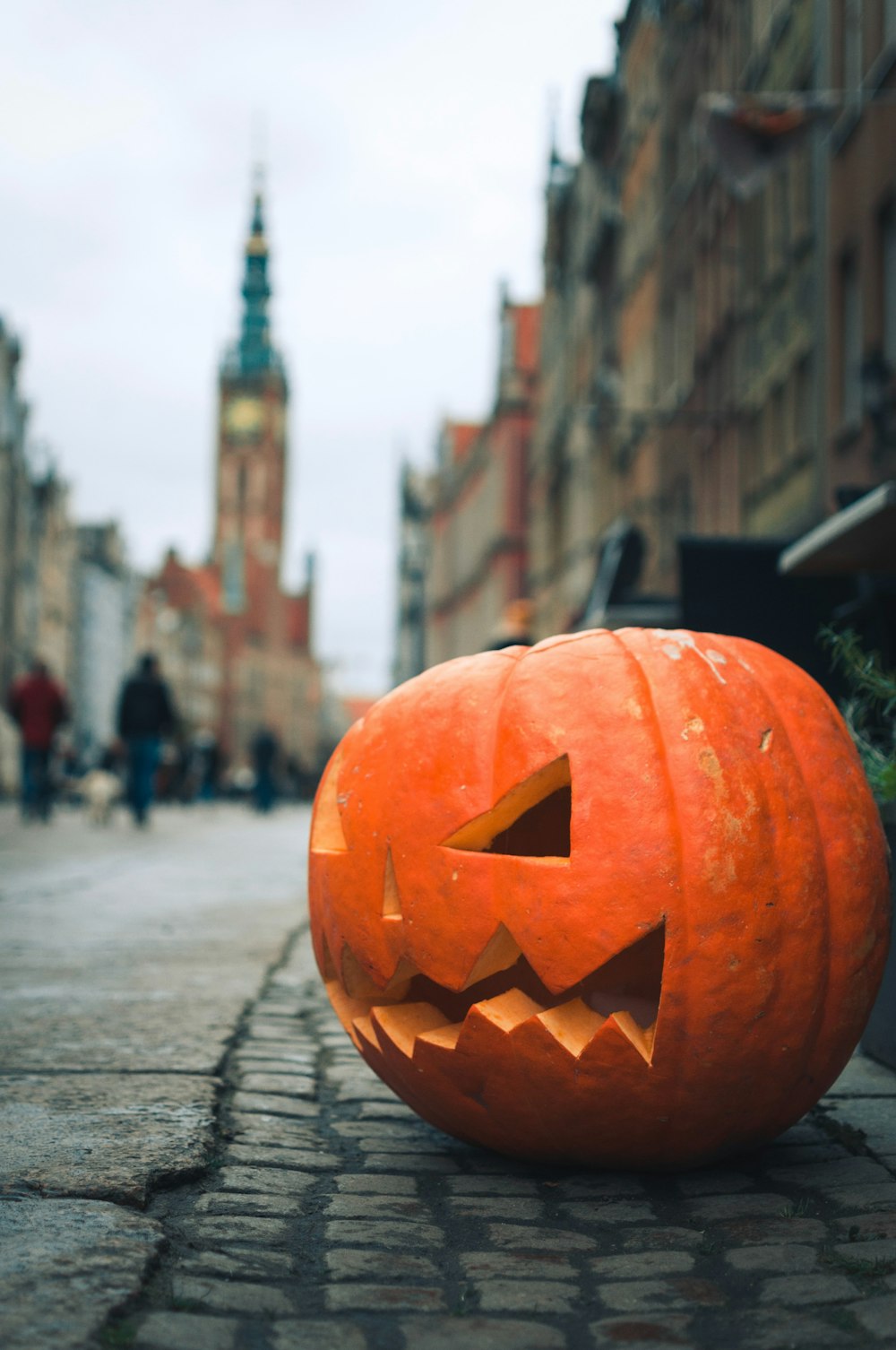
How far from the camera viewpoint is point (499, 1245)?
2.92 m

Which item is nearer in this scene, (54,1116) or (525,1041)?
(525,1041)

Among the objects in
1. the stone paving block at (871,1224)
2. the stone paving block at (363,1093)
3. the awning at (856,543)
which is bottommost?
the stone paving block at (363,1093)

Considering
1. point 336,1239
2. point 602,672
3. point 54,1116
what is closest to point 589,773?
point 602,672

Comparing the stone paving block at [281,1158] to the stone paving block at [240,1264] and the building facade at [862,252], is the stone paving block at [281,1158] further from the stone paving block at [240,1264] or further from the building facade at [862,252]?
the building facade at [862,252]

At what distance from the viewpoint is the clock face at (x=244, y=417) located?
136 meters

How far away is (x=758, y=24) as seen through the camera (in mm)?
22922

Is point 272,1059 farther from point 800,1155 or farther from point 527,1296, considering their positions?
point 527,1296

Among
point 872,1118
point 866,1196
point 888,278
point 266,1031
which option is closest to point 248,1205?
point 866,1196

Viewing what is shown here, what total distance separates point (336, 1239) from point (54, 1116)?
3.16ft

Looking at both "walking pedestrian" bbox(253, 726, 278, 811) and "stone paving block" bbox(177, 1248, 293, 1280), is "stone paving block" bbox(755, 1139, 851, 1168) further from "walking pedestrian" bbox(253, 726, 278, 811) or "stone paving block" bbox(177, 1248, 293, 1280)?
"walking pedestrian" bbox(253, 726, 278, 811)

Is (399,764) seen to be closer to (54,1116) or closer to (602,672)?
(602,672)

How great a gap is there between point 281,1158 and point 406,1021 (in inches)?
15.0

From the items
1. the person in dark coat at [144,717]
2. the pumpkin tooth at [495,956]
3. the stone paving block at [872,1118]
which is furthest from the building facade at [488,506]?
the pumpkin tooth at [495,956]

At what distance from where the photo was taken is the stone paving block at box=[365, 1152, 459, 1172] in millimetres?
3504
